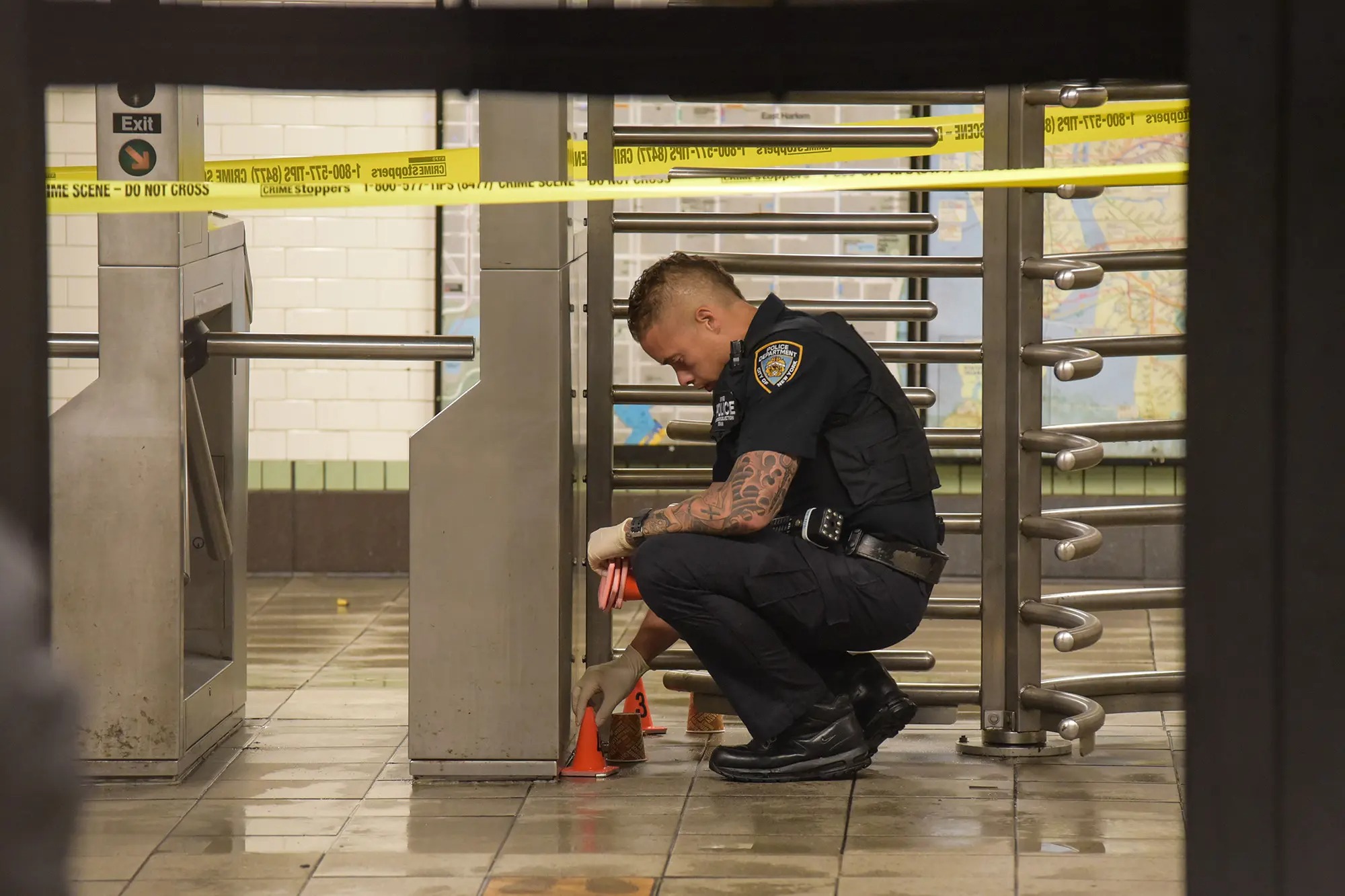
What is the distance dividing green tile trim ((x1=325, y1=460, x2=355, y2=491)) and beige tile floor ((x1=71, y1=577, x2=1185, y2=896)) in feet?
9.44

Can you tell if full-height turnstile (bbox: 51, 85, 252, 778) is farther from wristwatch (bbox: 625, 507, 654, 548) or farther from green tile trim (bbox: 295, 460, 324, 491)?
green tile trim (bbox: 295, 460, 324, 491)

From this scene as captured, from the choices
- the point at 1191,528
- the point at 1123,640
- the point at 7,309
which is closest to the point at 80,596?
the point at 7,309

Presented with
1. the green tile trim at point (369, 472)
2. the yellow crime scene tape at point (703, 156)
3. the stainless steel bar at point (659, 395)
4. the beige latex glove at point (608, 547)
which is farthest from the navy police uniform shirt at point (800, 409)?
the green tile trim at point (369, 472)

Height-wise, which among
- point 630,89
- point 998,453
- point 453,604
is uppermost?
point 630,89

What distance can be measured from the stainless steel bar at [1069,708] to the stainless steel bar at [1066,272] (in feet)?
3.54

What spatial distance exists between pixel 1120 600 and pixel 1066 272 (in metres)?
0.89

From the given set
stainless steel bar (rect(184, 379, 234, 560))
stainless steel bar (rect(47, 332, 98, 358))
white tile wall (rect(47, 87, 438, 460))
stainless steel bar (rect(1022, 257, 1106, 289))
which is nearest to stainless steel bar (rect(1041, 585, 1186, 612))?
stainless steel bar (rect(1022, 257, 1106, 289))

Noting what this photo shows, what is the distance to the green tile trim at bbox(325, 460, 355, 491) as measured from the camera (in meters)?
7.90

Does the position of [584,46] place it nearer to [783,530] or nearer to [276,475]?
[783,530]

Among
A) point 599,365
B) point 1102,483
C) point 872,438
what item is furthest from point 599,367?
point 1102,483

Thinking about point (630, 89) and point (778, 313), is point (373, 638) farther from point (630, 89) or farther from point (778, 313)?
point (630, 89)

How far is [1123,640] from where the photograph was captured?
6.31m

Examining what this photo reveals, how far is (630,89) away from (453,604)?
2946mm

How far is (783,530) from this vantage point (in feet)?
14.0
